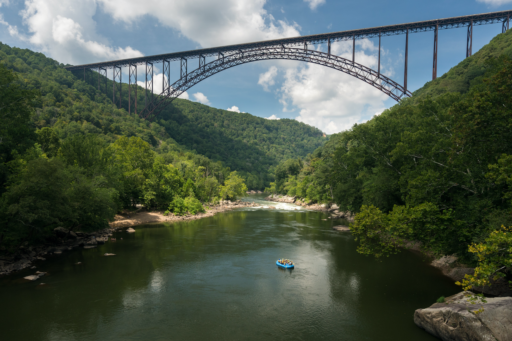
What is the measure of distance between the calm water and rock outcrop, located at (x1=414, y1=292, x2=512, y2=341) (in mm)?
731

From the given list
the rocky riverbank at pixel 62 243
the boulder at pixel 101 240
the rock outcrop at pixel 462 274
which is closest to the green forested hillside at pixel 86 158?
the rocky riverbank at pixel 62 243

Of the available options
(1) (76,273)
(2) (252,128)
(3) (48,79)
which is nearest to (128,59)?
(3) (48,79)

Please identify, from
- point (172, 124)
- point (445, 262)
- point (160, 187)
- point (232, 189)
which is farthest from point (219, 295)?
point (172, 124)

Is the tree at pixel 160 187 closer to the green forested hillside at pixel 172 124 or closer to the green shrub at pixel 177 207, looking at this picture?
the green shrub at pixel 177 207

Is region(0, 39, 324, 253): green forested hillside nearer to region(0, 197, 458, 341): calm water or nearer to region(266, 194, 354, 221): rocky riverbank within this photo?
region(0, 197, 458, 341): calm water

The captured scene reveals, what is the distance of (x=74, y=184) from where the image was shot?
865 inches

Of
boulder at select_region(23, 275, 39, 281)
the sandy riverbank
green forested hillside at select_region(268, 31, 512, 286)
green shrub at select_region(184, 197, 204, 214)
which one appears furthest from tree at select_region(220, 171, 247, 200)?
boulder at select_region(23, 275, 39, 281)

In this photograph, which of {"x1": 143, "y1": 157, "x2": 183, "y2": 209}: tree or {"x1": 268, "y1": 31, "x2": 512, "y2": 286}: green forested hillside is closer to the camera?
{"x1": 268, "y1": 31, "x2": 512, "y2": 286}: green forested hillside

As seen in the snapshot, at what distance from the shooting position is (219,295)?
1452 cm

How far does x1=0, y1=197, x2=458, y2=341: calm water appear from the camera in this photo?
11148 mm

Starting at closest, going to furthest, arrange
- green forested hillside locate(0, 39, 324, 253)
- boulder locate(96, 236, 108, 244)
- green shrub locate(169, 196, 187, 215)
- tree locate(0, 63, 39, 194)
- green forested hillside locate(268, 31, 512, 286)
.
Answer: green forested hillside locate(268, 31, 512, 286) → green forested hillside locate(0, 39, 324, 253) → tree locate(0, 63, 39, 194) → boulder locate(96, 236, 108, 244) → green shrub locate(169, 196, 187, 215)

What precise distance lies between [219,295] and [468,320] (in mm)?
10560

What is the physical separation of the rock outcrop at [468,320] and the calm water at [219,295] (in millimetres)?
731

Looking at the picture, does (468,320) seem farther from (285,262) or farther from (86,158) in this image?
(86,158)
